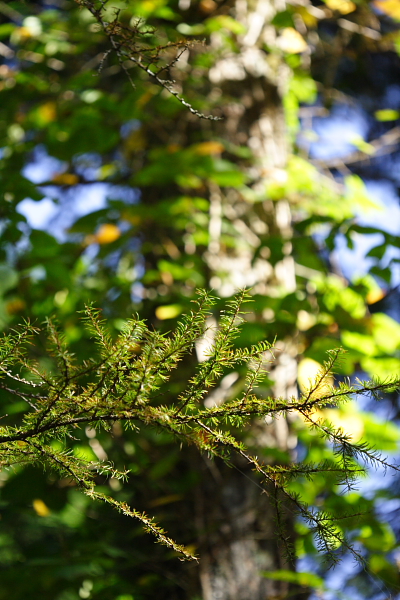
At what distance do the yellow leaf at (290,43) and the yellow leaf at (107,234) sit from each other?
1.16 m

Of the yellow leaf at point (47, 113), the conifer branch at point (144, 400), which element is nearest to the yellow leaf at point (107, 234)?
the yellow leaf at point (47, 113)

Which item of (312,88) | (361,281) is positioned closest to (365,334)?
(361,281)

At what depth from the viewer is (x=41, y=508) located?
1437 mm

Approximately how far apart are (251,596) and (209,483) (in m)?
0.33

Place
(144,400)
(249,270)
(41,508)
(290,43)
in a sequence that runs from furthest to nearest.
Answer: (290,43) → (249,270) → (41,508) → (144,400)

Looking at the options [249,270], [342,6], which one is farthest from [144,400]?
[342,6]

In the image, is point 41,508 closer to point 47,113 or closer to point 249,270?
point 249,270

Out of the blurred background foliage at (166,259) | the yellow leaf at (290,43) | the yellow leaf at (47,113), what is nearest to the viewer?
the blurred background foliage at (166,259)

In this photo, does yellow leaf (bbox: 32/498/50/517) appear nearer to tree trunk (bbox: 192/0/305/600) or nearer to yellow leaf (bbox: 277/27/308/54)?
tree trunk (bbox: 192/0/305/600)

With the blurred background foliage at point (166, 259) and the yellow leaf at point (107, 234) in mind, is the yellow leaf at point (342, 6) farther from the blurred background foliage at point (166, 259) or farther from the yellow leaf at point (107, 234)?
the yellow leaf at point (107, 234)

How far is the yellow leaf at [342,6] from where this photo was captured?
2.31 metres

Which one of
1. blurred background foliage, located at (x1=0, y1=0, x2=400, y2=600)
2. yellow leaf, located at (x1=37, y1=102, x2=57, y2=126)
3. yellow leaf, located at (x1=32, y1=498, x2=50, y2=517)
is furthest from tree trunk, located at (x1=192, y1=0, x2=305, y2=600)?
yellow leaf, located at (x1=37, y1=102, x2=57, y2=126)

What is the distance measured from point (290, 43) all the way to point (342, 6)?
35 cm

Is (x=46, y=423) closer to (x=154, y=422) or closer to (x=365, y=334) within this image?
(x=154, y=422)
